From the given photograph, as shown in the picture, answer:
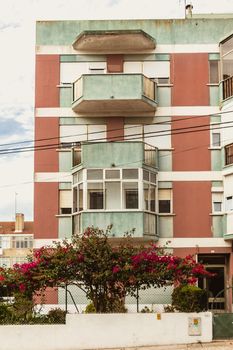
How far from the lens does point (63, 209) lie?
3070cm

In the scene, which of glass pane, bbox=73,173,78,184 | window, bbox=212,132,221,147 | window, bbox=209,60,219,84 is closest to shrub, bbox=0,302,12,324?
glass pane, bbox=73,173,78,184

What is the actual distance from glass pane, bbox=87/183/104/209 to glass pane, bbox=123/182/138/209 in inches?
40.8

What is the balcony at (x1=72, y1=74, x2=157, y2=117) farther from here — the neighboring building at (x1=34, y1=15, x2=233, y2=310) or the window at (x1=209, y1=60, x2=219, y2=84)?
the window at (x1=209, y1=60, x2=219, y2=84)

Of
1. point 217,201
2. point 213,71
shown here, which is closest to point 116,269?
point 217,201

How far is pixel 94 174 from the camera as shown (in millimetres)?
29188

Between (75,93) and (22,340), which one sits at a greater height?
(75,93)

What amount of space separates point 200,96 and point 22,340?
15.4m

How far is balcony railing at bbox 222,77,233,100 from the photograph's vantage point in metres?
30.2

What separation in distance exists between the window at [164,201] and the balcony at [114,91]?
4.02 metres

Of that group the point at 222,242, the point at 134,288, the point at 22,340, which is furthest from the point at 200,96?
the point at 22,340

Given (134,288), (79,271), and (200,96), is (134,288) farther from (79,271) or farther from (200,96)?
(200,96)

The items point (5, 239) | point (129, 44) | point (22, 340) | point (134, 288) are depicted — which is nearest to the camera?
point (22, 340)

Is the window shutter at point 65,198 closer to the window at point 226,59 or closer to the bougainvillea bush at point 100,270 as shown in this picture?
the bougainvillea bush at point 100,270

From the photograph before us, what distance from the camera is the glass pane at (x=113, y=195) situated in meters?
29.2
